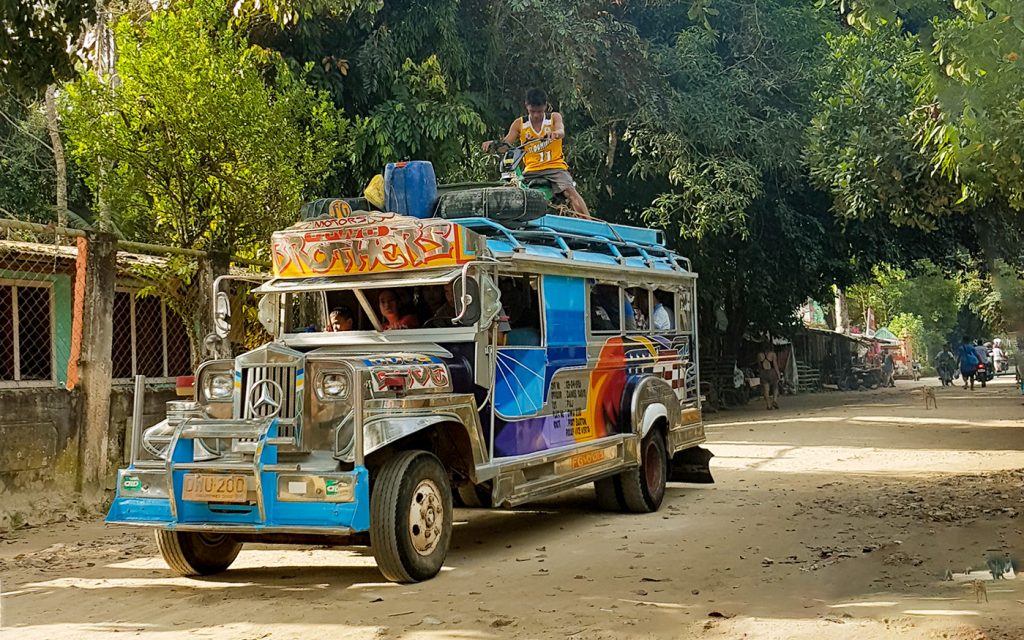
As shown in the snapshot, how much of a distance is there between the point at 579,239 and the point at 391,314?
228cm

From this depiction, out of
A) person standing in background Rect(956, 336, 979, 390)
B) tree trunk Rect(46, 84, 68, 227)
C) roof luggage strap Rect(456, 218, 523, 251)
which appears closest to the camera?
roof luggage strap Rect(456, 218, 523, 251)

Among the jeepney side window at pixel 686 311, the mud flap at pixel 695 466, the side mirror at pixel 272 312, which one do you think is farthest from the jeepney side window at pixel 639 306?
the side mirror at pixel 272 312

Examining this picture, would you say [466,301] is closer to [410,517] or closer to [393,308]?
[393,308]

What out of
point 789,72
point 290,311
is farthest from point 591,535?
point 789,72

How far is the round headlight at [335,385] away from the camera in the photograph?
729cm

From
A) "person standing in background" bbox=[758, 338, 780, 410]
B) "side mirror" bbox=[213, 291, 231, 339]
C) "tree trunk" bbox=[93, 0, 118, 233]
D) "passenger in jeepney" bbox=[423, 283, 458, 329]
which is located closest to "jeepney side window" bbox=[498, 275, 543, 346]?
"passenger in jeepney" bbox=[423, 283, 458, 329]

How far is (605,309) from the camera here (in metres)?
10.4

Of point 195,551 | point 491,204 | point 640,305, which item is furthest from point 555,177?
point 195,551

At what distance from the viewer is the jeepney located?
7.08 m

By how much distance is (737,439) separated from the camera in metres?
18.4

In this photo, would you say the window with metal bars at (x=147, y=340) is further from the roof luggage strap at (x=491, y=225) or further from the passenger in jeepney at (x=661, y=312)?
the passenger in jeepney at (x=661, y=312)

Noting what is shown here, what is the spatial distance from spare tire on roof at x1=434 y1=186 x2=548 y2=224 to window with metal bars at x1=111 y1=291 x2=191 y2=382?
489 centimetres

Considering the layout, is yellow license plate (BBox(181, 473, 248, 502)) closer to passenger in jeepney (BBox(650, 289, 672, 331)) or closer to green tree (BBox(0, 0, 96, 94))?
green tree (BBox(0, 0, 96, 94))

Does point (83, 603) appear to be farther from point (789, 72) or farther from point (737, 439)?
point (789, 72)
